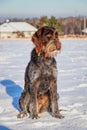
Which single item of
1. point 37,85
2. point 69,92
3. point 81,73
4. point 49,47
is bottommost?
point 81,73

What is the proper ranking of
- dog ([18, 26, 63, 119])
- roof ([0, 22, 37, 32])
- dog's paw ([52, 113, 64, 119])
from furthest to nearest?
roof ([0, 22, 37, 32])
dog's paw ([52, 113, 64, 119])
dog ([18, 26, 63, 119])

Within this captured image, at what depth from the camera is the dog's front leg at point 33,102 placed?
7.51 m

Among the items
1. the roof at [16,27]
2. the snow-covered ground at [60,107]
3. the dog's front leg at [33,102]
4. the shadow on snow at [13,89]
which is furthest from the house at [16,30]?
the dog's front leg at [33,102]

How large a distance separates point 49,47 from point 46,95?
1119 millimetres

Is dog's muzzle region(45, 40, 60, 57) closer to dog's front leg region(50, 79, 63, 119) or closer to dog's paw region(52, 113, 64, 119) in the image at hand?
dog's front leg region(50, 79, 63, 119)

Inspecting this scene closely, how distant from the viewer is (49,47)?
712 centimetres

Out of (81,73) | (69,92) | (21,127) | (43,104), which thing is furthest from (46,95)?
(81,73)

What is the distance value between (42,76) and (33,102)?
1.78 feet

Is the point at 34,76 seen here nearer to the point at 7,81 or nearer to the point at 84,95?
the point at 84,95

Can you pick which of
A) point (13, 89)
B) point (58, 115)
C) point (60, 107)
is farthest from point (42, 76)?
point (13, 89)

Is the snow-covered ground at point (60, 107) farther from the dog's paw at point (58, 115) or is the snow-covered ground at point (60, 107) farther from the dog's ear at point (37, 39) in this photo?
the dog's ear at point (37, 39)

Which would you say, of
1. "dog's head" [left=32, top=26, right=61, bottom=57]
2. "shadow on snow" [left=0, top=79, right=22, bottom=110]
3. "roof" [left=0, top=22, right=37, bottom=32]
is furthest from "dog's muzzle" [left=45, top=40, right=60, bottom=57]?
"roof" [left=0, top=22, right=37, bottom=32]

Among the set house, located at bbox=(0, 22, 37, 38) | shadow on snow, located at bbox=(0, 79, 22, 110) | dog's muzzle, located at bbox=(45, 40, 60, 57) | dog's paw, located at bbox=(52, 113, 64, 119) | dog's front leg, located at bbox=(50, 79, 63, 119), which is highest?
dog's muzzle, located at bbox=(45, 40, 60, 57)

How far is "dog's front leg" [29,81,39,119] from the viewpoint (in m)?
7.51
